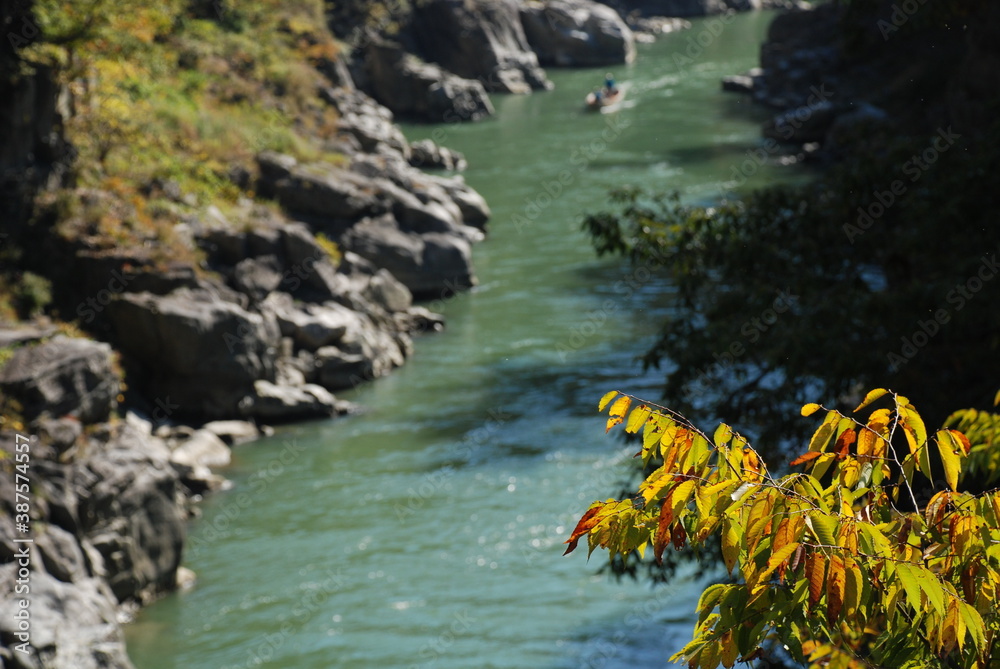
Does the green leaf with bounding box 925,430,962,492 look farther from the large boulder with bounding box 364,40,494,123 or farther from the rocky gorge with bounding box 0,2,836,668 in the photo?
the large boulder with bounding box 364,40,494,123

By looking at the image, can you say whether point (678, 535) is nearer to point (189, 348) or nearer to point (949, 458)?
point (949, 458)

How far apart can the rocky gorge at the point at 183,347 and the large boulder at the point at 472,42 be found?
59.6 feet

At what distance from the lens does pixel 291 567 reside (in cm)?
1255

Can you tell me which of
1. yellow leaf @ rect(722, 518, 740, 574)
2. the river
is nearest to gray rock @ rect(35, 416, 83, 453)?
the river

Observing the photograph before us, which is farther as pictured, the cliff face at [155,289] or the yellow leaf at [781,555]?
the cliff face at [155,289]

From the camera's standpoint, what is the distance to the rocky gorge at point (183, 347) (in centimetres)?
1111

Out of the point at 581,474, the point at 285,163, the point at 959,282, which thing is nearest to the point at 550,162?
the point at 285,163

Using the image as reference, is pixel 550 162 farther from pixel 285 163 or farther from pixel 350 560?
pixel 350 560

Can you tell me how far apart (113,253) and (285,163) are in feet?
21.5

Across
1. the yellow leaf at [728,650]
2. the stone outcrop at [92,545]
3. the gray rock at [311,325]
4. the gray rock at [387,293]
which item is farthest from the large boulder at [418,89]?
the yellow leaf at [728,650]

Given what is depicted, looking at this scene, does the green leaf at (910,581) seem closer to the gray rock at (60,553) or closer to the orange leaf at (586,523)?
the orange leaf at (586,523)

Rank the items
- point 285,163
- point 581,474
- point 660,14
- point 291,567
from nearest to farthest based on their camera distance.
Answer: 1. point 291,567
2. point 581,474
3. point 285,163
4. point 660,14

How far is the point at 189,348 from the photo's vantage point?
16516 millimetres

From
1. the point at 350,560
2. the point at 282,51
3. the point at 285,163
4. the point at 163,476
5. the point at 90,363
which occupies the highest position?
the point at 282,51
